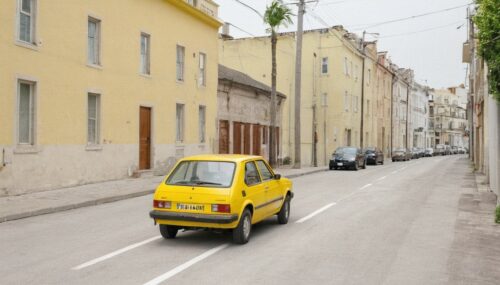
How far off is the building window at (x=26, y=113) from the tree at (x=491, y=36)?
41.8ft

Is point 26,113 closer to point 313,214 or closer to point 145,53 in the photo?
point 145,53

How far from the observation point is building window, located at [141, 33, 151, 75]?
22.1 m

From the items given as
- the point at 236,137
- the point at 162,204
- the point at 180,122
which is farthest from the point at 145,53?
the point at 162,204

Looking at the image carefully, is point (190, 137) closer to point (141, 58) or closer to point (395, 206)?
point (141, 58)

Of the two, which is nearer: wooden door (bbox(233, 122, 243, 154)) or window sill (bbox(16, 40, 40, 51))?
window sill (bbox(16, 40, 40, 51))

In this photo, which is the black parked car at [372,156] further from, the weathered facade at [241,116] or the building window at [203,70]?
the building window at [203,70]

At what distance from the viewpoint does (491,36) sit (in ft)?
40.4

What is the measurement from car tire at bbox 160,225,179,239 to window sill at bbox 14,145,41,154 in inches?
315

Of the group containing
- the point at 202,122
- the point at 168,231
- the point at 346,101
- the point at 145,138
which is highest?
the point at 346,101

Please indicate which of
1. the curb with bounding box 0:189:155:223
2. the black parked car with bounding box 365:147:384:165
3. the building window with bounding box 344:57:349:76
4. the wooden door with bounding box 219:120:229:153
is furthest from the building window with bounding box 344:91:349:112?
the curb with bounding box 0:189:155:223

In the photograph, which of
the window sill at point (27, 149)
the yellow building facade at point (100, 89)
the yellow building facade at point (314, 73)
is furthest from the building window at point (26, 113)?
the yellow building facade at point (314, 73)

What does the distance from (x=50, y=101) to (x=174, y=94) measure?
329 inches

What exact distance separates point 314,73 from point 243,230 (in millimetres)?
40903

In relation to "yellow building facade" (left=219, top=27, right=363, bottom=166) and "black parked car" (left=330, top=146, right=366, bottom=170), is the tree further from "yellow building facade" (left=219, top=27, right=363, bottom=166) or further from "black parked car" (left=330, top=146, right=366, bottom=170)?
"yellow building facade" (left=219, top=27, right=363, bottom=166)
